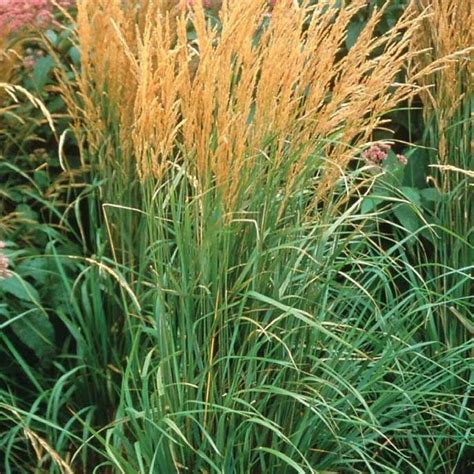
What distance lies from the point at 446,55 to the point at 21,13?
150cm

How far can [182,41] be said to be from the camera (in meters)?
2.63

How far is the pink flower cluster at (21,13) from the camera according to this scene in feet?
11.7

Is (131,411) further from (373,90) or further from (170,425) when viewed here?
(373,90)

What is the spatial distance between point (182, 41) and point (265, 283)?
680mm

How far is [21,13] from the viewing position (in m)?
3.64

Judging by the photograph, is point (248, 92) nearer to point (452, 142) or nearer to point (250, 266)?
point (250, 266)

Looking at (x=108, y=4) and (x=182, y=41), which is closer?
(x=182, y=41)

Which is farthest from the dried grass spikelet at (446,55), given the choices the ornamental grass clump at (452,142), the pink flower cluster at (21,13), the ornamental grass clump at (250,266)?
the pink flower cluster at (21,13)

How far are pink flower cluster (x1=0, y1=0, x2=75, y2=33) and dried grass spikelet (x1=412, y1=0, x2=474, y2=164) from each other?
1313 mm

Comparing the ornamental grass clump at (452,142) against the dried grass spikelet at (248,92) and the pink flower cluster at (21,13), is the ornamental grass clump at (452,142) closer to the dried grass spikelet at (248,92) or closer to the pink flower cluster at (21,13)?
the dried grass spikelet at (248,92)

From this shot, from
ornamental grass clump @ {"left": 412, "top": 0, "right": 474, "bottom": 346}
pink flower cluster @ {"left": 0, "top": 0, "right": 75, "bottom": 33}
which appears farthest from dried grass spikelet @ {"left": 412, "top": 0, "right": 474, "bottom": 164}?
pink flower cluster @ {"left": 0, "top": 0, "right": 75, "bottom": 33}

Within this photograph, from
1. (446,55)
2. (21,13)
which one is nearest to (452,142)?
(446,55)

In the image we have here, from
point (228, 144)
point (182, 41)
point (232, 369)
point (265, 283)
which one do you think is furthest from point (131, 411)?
point (182, 41)

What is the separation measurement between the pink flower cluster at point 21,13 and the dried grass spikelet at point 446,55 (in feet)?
4.31
